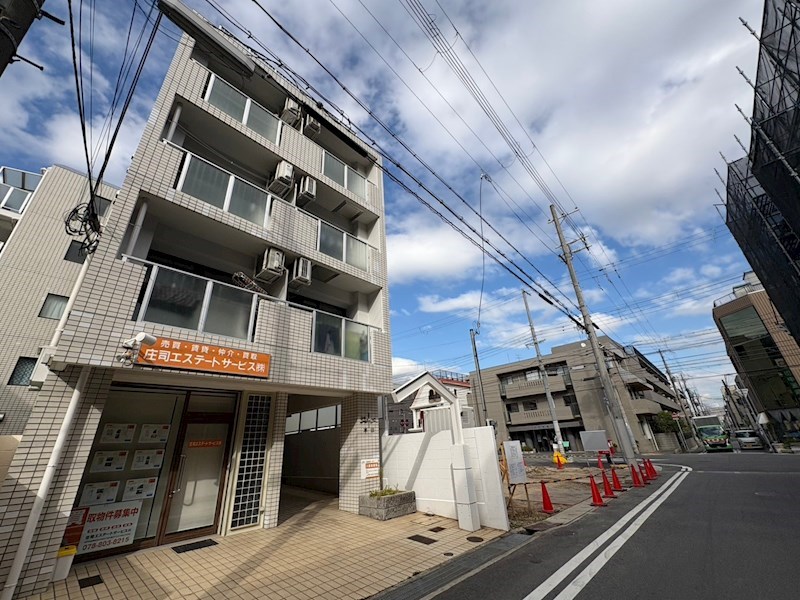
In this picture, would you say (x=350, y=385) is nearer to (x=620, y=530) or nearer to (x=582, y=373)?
(x=620, y=530)

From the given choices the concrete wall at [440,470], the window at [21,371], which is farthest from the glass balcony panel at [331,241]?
the window at [21,371]

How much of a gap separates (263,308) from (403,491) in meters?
5.88

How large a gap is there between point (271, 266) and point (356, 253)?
3099 millimetres

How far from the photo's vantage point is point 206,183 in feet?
23.8

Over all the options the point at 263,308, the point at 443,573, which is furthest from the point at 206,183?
the point at 443,573

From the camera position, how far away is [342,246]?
9.70m

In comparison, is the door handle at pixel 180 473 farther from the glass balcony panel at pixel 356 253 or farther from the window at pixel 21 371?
the window at pixel 21 371

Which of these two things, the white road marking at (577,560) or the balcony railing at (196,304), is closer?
the white road marking at (577,560)

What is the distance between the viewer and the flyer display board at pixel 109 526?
518 centimetres

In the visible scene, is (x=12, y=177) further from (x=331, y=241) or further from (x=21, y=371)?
(x=331, y=241)

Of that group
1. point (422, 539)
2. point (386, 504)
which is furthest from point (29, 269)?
point (422, 539)

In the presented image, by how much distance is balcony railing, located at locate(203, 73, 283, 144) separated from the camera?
26.9 feet

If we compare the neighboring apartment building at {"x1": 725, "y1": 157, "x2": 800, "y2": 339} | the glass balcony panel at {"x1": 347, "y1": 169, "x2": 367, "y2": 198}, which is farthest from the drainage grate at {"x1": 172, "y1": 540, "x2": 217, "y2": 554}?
the neighboring apartment building at {"x1": 725, "y1": 157, "x2": 800, "y2": 339}

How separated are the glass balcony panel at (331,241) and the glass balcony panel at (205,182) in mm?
2670
